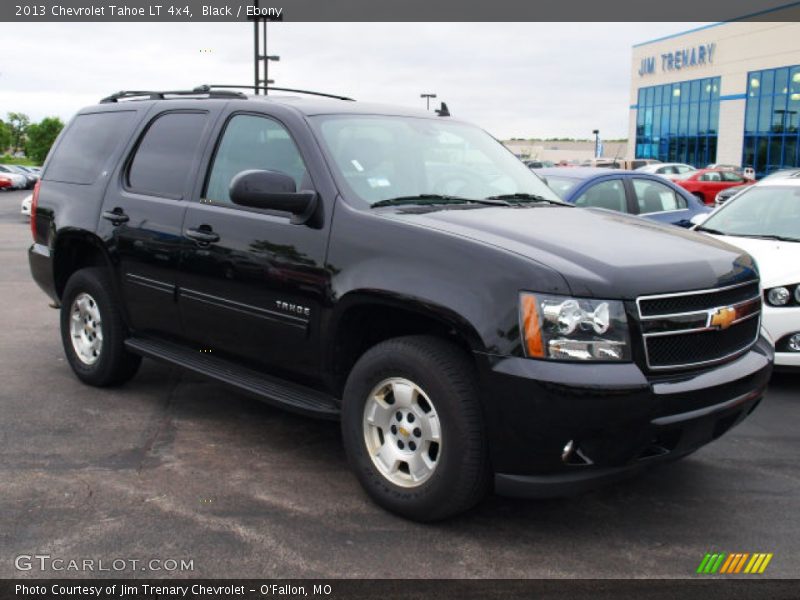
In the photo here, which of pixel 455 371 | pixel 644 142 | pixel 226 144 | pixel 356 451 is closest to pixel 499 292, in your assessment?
pixel 455 371

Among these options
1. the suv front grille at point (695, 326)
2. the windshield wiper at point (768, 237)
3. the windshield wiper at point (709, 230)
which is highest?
the windshield wiper at point (709, 230)

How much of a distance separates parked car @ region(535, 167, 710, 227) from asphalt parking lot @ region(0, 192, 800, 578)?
4255 millimetres

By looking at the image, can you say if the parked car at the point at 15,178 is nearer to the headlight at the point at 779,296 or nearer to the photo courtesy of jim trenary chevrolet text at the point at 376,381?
the photo courtesy of jim trenary chevrolet text at the point at 376,381

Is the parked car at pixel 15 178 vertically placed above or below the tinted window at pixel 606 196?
below

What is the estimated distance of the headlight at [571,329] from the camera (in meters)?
3.36

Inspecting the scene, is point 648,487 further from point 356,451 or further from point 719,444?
point 356,451

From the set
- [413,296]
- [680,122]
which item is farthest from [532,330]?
[680,122]

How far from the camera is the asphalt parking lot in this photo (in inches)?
137

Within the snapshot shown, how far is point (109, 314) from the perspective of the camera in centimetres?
554

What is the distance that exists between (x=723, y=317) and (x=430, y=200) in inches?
61.9

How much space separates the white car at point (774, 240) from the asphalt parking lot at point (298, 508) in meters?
0.70

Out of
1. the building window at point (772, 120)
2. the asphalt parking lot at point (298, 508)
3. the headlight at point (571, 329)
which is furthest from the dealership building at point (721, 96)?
the headlight at point (571, 329)

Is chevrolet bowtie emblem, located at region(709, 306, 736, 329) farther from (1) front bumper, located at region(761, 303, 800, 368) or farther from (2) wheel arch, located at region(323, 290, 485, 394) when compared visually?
(1) front bumper, located at region(761, 303, 800, 368)

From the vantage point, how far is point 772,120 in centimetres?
4425
